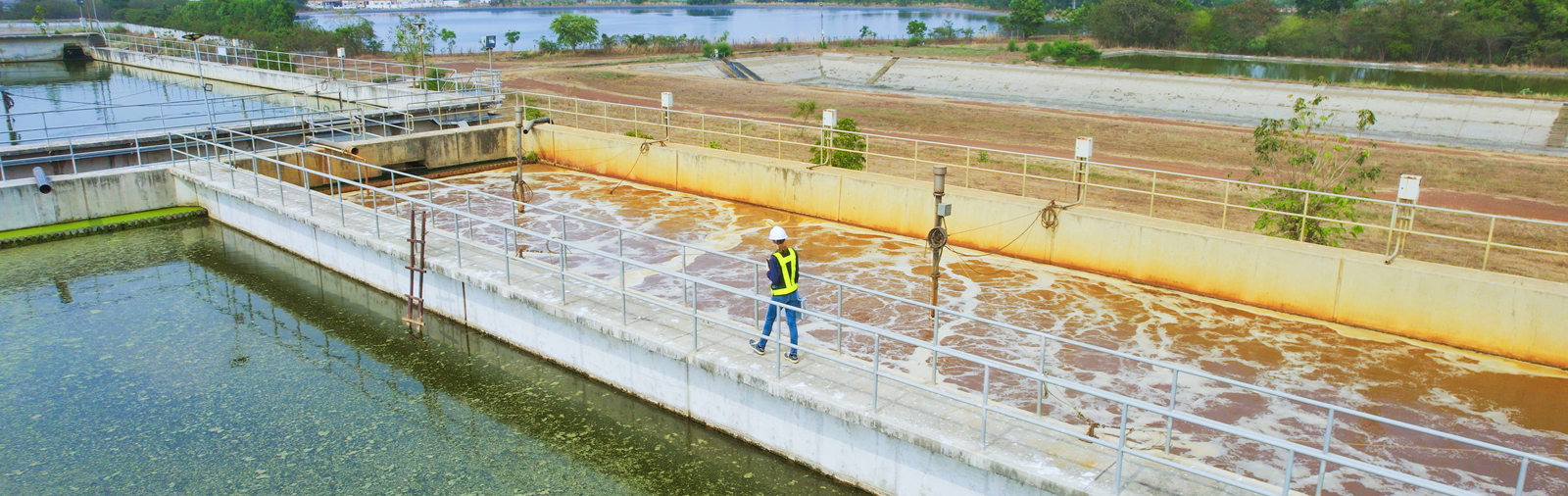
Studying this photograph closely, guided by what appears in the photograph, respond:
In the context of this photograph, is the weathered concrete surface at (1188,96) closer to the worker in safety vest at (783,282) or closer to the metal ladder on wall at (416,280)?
the worker in safety vest at (783,282)

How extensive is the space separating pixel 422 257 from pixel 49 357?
4772mm

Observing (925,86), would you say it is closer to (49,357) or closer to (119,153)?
(119,153)

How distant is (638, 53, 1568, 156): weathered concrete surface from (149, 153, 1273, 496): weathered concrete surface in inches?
872

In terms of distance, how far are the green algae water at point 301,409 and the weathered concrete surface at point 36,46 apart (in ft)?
162

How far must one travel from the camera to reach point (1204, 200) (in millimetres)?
16219

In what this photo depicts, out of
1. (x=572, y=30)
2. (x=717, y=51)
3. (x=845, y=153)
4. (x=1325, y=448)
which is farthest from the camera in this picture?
(x=572, y=30)

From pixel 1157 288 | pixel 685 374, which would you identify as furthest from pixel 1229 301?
pixel 685 374

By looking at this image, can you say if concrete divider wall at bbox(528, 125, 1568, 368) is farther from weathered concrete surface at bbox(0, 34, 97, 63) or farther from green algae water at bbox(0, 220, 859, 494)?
weathered concrete surface at bbox(0, 34, 97, 63)

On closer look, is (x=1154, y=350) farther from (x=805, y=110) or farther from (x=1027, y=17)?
(x=1027, y=17)

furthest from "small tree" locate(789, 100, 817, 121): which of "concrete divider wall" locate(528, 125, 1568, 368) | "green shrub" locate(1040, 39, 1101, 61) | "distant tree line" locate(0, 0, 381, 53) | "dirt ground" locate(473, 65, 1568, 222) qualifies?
"green shrub" locate(1040, 39, 1101, 61)

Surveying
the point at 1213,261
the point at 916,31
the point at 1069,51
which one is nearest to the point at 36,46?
the point at 1213,261

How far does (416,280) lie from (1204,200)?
12859 millimetres

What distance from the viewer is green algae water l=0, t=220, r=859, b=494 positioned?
9867mm

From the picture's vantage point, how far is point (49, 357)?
12.6 metres
